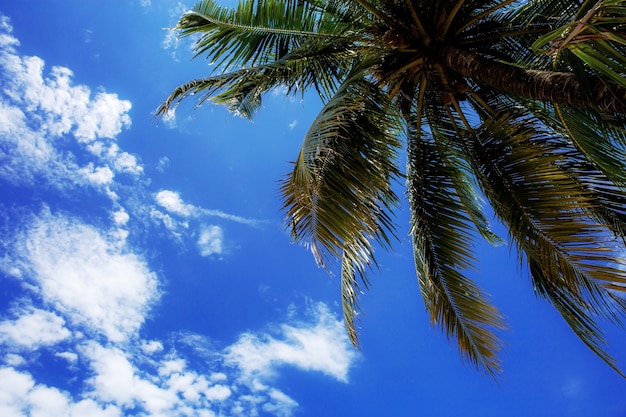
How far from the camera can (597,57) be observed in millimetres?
1989

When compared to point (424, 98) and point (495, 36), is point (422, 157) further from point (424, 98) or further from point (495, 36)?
point (495, 36)

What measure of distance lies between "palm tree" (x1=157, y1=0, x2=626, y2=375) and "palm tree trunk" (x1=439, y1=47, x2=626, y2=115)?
0.02m

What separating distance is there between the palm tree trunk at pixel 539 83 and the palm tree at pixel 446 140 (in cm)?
2

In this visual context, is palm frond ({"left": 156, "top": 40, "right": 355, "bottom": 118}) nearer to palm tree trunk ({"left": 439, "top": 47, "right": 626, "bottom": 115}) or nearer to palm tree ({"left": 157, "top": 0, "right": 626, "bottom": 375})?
palm tree ({"left": 157, "top": 0, "right": 626, "bottom": 375})

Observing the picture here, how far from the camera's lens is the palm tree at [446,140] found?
4582mm

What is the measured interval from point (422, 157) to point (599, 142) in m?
2.45

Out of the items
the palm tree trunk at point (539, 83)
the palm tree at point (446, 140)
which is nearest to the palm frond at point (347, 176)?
the palm tree at point (446, 140)

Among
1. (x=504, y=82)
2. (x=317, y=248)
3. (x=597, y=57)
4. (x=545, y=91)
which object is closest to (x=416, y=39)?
(x=504, y=82)

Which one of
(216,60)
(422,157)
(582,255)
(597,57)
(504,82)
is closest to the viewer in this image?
(597,57)

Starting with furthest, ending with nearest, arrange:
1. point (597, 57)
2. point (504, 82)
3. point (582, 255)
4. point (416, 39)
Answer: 1. point (416, 39)
2. point (504, 82)
3. point (582, 255)
4. point (597, 57)

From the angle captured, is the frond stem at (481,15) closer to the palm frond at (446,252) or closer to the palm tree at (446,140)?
the palm tree at (446,140)

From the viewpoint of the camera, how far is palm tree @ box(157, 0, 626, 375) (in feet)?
15.0

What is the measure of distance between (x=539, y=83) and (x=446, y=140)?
254 centimetres

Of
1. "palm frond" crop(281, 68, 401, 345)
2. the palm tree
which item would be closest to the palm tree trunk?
the palm tree
